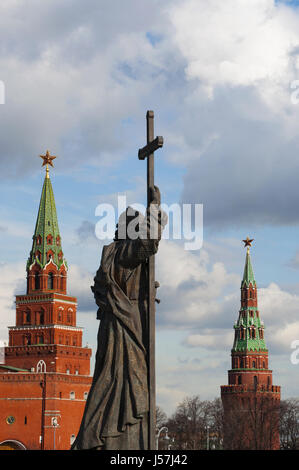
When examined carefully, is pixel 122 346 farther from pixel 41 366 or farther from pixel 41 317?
pixel 41 317

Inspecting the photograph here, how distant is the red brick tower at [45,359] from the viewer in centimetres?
8106

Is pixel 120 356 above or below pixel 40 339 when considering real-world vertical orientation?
below

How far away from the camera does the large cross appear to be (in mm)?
13641

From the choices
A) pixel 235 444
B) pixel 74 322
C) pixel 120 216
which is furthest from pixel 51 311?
pixel 120 216

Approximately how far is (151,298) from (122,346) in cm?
91

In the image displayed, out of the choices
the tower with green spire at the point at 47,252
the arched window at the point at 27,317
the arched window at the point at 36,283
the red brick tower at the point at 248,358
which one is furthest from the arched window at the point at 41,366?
the red brick tower at the point at 248,358

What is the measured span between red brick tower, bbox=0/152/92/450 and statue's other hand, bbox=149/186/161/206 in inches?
2718

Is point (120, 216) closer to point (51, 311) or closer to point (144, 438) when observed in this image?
point (144, 438)

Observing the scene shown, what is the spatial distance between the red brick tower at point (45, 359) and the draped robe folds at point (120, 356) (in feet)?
224

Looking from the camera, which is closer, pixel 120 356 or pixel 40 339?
pixel 120 356

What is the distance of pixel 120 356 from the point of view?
546 inches

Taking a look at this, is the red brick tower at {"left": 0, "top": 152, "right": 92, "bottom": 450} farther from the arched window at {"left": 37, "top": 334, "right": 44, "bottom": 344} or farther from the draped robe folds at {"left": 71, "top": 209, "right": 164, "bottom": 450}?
the draped robe folds at {"left": 71, "top": 209, "right": 164, "bottom": 450}

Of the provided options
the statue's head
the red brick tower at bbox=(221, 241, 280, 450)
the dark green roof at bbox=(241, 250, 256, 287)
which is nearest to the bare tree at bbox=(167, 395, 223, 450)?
the red brick tower at bbox=(221, 241, 280, 450)

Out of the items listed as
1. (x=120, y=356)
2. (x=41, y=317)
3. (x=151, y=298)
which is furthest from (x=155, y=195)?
(x=41, y=317)
